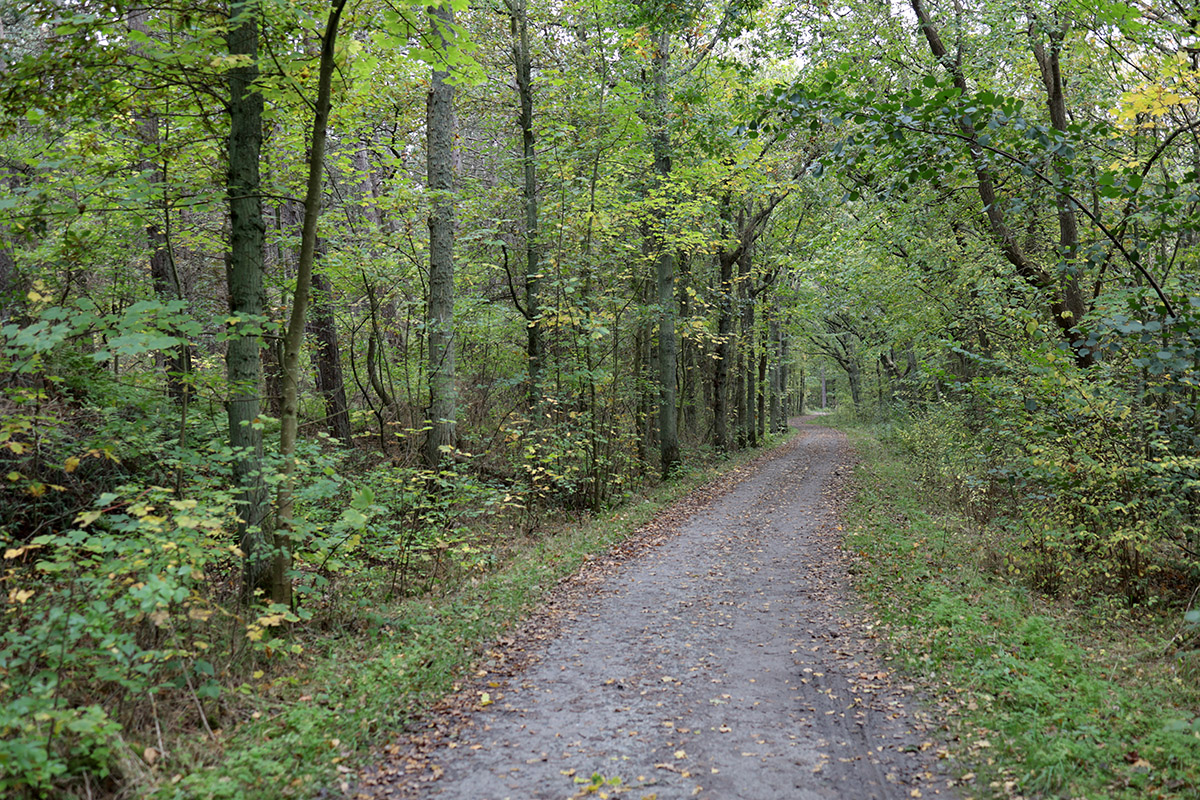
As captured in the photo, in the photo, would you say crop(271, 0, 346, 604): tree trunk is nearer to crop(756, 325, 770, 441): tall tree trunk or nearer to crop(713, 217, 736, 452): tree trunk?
crop(713, 217, 736, 452): tree trunk

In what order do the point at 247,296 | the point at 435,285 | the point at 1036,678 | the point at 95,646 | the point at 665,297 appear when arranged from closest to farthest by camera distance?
the point at 95,646
the point at 1036,678
the point at 247,296
the point at 435,285
the point at 665,297

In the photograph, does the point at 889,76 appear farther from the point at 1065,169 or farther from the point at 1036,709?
the point at 1036,709

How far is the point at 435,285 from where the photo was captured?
10016 mm

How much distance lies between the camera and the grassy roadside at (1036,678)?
12.8 ft

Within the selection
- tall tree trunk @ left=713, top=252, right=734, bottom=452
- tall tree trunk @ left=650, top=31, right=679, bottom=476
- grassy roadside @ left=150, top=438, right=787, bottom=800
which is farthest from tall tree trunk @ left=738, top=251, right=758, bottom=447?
grassy roadside @ left=150, top=438, right=787, bottom=800

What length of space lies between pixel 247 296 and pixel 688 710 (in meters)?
5.21

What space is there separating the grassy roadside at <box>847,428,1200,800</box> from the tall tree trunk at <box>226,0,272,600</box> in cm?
584

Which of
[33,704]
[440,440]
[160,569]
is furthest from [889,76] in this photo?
[33,704]

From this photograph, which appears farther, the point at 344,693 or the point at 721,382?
the point at 721,382

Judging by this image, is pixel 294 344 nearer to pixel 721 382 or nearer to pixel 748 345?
pixel 721 382

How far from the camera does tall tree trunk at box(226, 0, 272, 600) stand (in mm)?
5445

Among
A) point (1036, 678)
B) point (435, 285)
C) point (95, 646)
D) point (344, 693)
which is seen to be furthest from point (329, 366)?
point (1036, 678)

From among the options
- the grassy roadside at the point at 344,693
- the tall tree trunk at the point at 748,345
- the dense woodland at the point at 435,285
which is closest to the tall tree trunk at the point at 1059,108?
the dense woodland at the point at 435,285

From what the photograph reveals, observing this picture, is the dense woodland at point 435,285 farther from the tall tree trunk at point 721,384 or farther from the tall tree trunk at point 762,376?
the tall tree trunk at point 762,376
